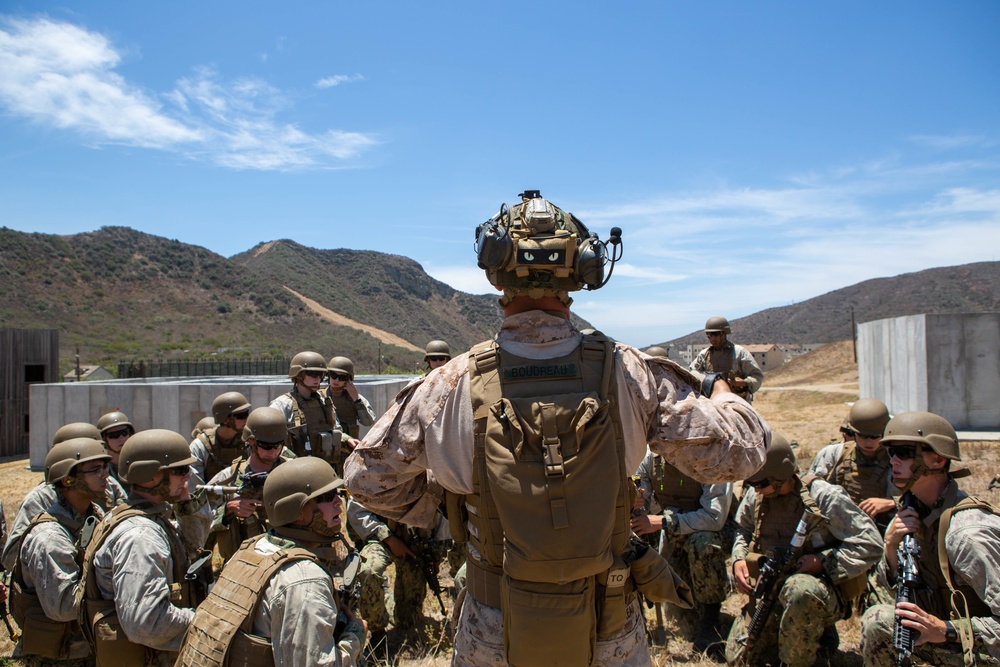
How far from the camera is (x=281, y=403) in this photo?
7.34 m

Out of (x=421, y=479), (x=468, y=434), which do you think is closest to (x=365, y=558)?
(x=421, y=479)

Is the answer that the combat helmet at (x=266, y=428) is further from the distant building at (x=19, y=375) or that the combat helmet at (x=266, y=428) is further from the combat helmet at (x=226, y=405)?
the distant building at (x=19, y=375)

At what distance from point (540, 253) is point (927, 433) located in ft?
9.27

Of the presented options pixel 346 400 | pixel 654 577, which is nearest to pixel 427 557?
pixel 346 400

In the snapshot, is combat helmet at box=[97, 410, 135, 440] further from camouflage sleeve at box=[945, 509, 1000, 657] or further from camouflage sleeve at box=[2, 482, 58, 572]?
camouflage sleeve at box=[945, 509, 1000, 657]

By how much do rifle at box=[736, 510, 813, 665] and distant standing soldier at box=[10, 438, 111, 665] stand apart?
14.0ft

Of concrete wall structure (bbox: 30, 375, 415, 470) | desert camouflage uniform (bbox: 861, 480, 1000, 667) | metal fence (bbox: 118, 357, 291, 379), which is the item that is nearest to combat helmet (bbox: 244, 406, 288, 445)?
desert camouflage uniform (bbox: 861, 480, 1000, 667)

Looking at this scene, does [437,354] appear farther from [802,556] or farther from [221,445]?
[802,556]

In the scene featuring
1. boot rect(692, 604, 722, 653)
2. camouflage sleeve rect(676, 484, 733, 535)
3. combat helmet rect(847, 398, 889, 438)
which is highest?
combat helmet rect(847, 398, 889, 438)

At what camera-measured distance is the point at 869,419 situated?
Answer: 6.13 metres

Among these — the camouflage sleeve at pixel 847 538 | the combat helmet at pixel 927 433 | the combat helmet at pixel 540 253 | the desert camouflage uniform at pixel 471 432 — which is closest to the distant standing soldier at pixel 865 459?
the camouflage sleeve at pixel 847 538

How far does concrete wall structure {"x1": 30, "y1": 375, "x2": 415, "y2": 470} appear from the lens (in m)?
11.8

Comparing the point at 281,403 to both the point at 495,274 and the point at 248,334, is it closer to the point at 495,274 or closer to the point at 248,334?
the point at 495,274

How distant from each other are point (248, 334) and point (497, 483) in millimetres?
55253
